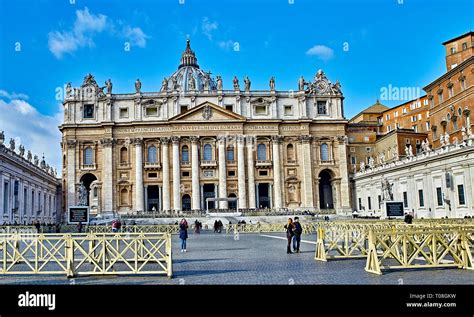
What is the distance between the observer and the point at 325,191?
75.6 meters

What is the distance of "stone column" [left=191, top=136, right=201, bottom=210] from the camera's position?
67.6m

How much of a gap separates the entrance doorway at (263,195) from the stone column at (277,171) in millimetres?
1969

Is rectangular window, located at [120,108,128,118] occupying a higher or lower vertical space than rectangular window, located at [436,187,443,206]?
higher

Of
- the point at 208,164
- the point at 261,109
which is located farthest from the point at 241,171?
the point at 261,109

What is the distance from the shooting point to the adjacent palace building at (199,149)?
68562mm

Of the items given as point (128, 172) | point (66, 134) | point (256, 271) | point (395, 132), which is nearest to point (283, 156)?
point (395, 132)

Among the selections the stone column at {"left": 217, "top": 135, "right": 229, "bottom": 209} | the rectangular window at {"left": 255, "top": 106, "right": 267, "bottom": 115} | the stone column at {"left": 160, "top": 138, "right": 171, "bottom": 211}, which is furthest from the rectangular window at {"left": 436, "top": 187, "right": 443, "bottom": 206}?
the stone column at {"left": 160, "top": 138, "right": 171, "bottom": 211}

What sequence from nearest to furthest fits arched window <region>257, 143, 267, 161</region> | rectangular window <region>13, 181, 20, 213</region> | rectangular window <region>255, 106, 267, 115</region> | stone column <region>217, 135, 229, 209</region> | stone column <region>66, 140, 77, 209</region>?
rectangular window <region>13, 181, 20, 213</region> → stone column <region>66, 140, 77, 209</region> → stone column <region>217, 135, 229, 209</region> → arched window <region>257, 143, 267, 161</region> → rectangular window <region>255, 106, 267, 115</region>

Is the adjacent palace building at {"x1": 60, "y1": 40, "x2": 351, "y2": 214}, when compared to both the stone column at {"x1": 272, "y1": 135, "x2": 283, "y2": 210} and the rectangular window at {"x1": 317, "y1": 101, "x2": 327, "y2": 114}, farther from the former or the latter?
the rectangular window at {"x1": 317, "y1": 101, "x2": 327, "y2": 114}

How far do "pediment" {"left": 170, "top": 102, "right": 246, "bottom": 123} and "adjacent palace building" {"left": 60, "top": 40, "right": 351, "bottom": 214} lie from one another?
14cm

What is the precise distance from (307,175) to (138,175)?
79.5 ft

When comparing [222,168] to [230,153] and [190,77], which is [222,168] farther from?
[190,77]
